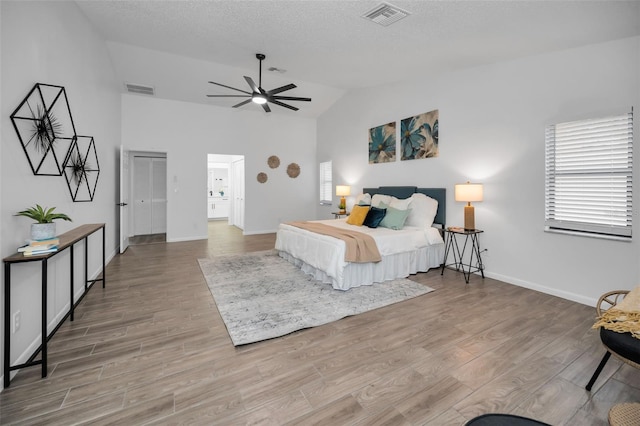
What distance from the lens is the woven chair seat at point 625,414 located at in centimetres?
150

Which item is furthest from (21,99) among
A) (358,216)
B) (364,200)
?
(364,200)

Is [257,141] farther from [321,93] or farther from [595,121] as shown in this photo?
[595,121]

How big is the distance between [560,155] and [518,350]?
96.2 inches

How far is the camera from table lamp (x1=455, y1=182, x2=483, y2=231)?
158 inches

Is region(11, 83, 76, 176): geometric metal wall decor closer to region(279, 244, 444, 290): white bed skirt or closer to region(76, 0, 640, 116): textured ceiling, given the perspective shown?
region(76, 0, 640, 116): textured ceiling

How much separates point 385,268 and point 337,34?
314 centimetres

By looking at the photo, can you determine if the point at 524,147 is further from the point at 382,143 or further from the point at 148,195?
the point at 148,195

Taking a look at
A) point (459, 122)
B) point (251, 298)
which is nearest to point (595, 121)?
point (459, 122)

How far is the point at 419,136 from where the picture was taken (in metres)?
5.17

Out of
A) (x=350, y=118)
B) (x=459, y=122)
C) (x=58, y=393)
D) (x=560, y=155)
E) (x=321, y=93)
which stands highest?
(x=321, y=93)

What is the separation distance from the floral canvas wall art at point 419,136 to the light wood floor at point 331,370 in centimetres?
276

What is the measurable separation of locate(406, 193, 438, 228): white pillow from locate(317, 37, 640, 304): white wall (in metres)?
0.29

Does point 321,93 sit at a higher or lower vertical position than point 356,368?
higher

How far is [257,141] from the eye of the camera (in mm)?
7812
